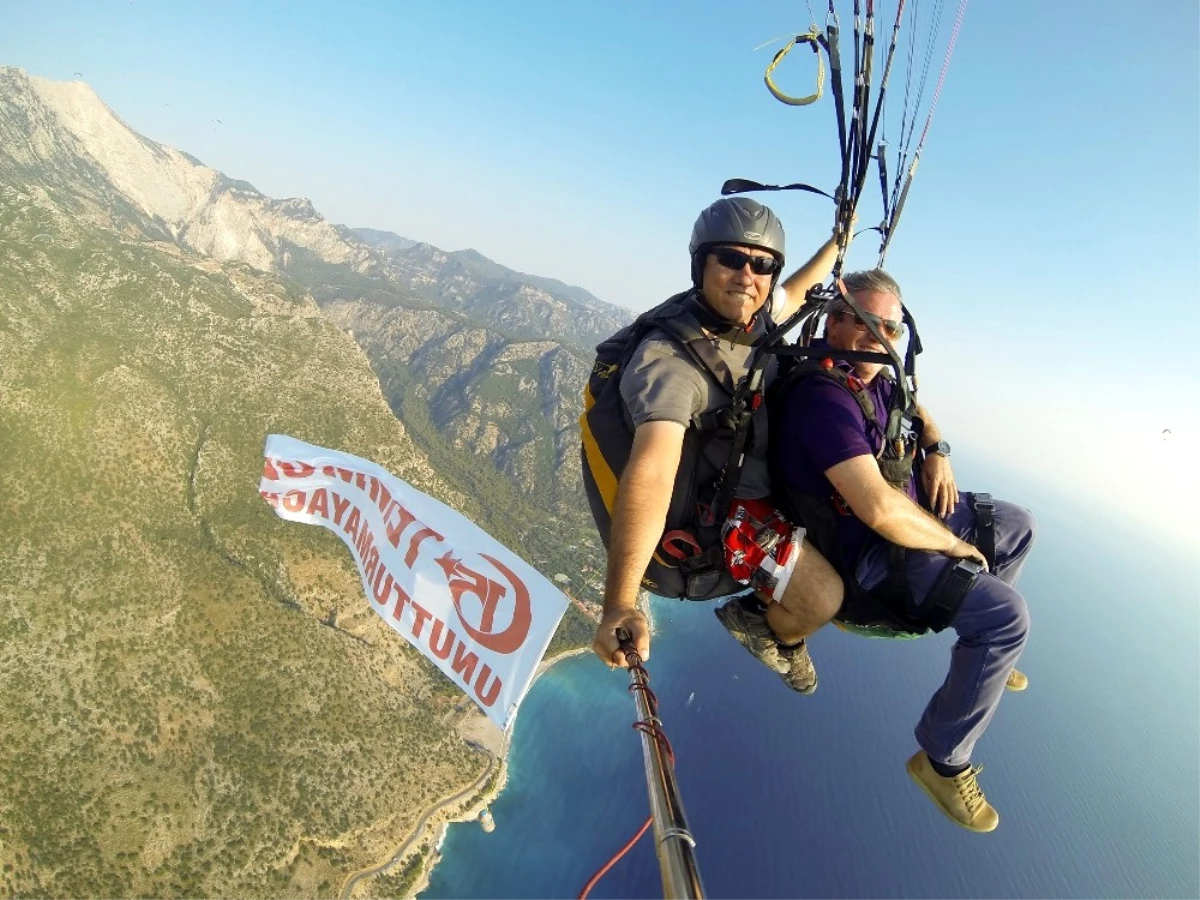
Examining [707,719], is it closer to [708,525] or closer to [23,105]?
[708,525]

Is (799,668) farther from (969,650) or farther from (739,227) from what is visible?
(739,227)

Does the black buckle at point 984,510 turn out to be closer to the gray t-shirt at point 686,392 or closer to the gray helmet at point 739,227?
the gray t-shirt at point 686,392

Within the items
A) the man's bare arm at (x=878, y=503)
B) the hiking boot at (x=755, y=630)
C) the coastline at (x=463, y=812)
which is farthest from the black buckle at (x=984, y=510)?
the coastline at (x=463, y=812)

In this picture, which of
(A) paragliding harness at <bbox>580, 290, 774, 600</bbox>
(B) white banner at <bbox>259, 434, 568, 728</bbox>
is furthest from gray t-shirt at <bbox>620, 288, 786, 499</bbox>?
(B) white banner at <bbox>259, 434, 568, 728</bbox>

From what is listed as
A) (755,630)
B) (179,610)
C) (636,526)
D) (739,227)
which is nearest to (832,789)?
(179,610)

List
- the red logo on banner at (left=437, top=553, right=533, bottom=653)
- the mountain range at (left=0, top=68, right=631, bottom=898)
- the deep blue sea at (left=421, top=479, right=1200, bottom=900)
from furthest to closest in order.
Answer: the deep blue sea at (left=421, top=479, right=1200, bottom=900) → the mountain range at (left=0, top=68, right=631, bottom=898) → the red logo on banner at (left=437, top=553, right=533, bottom=653)

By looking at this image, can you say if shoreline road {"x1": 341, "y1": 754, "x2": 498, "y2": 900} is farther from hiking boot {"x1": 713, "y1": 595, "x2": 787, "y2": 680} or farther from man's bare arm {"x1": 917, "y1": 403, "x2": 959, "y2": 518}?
man's bare arm {"x1": 917, "y1": 403, "x2": 959, "y2": 518}
